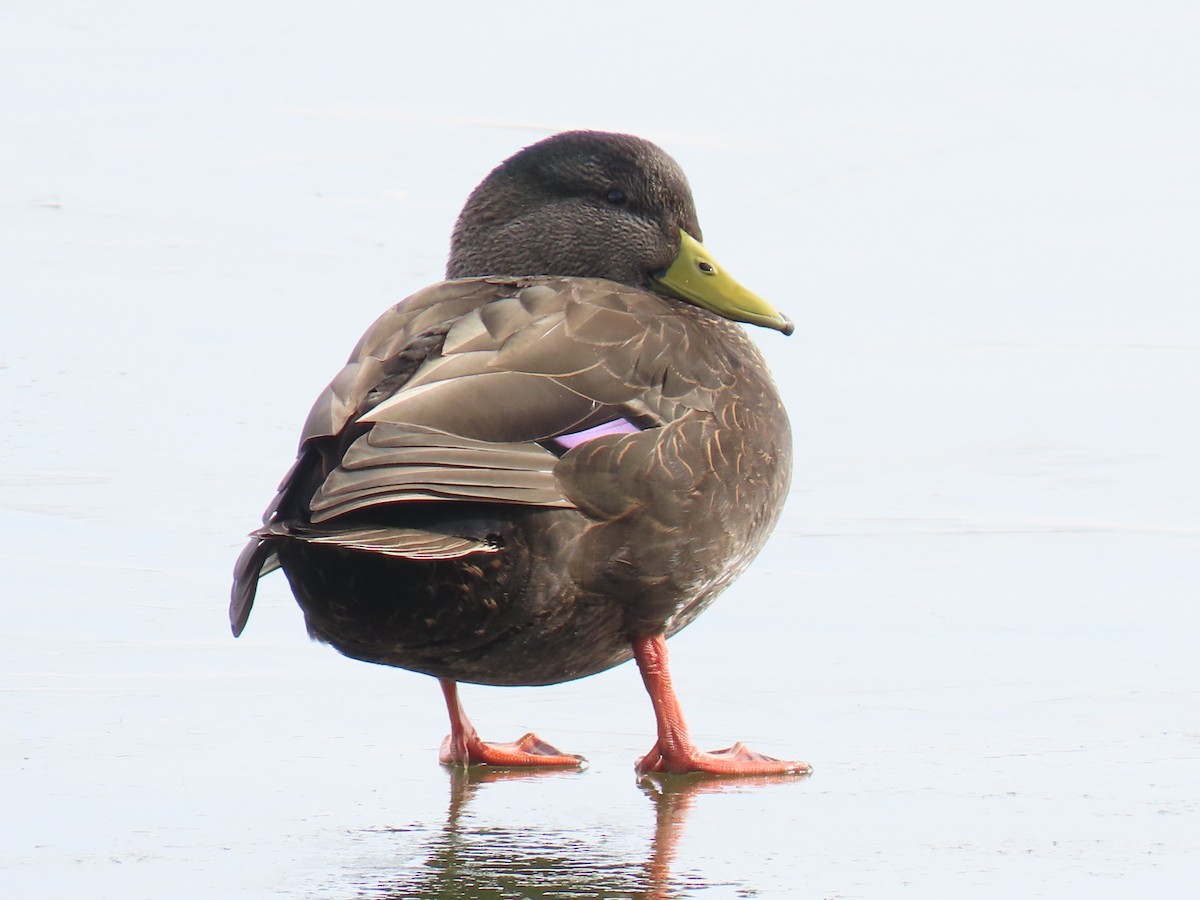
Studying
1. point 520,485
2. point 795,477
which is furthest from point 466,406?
point 795,477

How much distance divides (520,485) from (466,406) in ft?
0.54

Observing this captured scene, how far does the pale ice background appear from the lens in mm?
3445

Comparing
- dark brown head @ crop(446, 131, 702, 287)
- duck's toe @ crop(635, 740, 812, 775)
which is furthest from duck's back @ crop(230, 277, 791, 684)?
dark brown head @ crop(446, 131, 702, 287)

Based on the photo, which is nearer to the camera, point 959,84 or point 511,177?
point 511,177

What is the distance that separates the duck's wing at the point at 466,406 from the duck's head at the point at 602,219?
49 cm

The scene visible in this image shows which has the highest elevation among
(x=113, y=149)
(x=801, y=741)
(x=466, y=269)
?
(x=466, y=269)

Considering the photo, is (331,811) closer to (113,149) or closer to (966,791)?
(966,791)

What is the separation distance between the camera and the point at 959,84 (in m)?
11.6

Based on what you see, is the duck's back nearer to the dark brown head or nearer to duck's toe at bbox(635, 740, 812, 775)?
duck's toe at bbox(635, 740, 812, 775)

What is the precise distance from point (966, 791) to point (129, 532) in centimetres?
263

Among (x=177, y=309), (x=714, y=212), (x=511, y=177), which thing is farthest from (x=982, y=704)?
(x=714, y=212)

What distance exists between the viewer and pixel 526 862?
10.7 ft

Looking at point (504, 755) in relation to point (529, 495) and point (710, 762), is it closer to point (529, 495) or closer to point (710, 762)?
point (710, 762)

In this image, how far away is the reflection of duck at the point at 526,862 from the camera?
3100 millimetres
